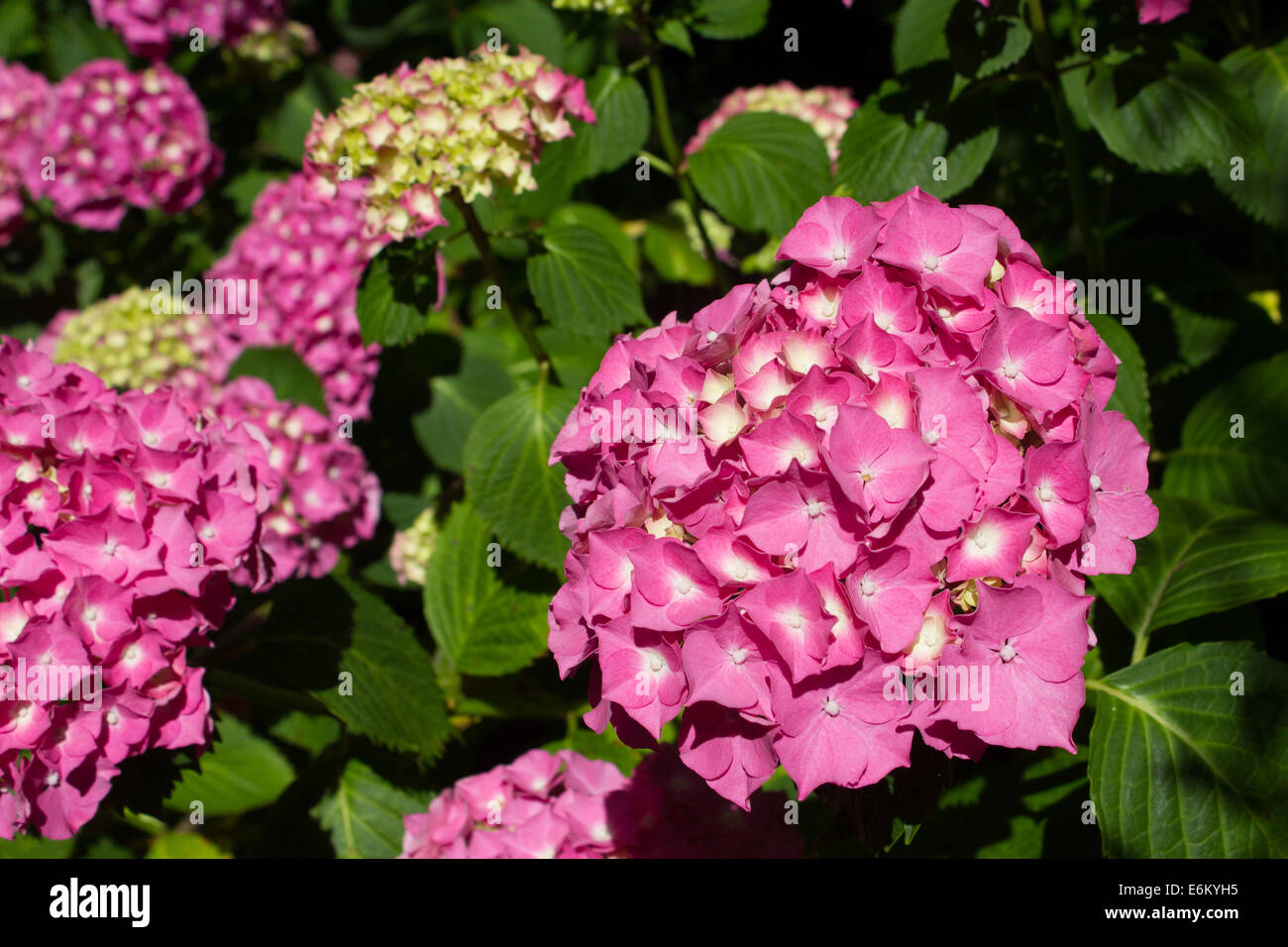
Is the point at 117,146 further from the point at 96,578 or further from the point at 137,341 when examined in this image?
the point at 96,578

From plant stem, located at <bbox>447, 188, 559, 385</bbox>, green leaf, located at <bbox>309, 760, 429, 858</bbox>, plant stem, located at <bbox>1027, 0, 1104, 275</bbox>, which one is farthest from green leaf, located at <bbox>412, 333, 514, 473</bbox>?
plant stem, located at <bbox>1027, 0, 1104, 275</bbox>

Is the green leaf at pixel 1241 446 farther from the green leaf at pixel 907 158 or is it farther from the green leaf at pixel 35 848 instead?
the green leaf at pixel 35 848

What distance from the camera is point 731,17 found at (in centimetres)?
223

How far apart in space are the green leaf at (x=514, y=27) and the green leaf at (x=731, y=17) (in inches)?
44.0

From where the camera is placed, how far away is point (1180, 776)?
1364 mm

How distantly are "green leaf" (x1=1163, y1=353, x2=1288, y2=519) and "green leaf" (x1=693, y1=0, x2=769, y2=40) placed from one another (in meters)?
1.21

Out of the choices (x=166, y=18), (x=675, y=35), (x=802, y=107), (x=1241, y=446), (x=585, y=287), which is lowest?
(x=1241, y=446)

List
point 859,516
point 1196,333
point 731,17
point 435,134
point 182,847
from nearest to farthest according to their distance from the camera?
1. point 859,516
2. point 435,134
3. point 1196,333
4. point 731,17
5. point 182,847

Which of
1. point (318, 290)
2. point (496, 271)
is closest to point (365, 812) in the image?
point (496, 271)

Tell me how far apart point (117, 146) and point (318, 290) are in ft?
3.86

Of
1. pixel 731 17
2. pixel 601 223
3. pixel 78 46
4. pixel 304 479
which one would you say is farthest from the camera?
pixel 78 46

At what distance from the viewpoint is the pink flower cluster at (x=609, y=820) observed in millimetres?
1566

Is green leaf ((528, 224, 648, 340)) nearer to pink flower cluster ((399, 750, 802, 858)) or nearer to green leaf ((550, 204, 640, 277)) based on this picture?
pink flower cluster ((399, 750, 802, 858))

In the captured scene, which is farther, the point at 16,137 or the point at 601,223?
the point at 16,137
